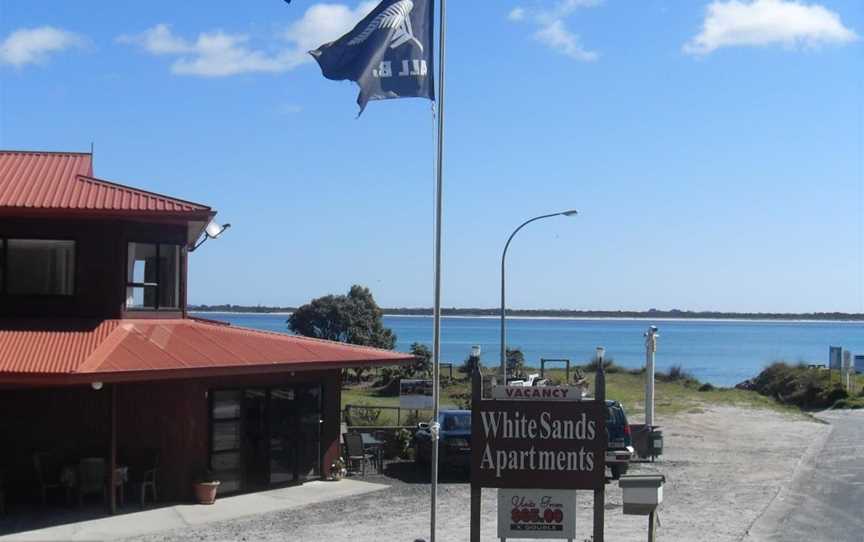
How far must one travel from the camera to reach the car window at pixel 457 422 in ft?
75.5

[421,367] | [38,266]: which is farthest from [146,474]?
[421,367]

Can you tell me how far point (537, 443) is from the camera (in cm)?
1314

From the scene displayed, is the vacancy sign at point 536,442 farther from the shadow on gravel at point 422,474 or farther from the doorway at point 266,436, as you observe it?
the shadow on gravel at point 422,474

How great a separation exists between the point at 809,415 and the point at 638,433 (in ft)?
61.8

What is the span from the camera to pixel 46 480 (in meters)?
18.3

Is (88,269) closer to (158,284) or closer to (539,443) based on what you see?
(158,284)

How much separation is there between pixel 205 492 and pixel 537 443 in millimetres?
7719

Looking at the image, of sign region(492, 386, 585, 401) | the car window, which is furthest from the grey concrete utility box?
the car window

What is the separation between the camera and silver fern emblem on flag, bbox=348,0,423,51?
13.6m

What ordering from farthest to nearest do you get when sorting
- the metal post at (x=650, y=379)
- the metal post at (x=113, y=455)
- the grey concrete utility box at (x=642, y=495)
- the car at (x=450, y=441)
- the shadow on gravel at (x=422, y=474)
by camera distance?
the metal post at (x=650, y=379) → the car at (x=450, y=441) → the shadow on gravel at (x=422, y=474) → the metal post at (x=113, y=455) → the grey concrete utility box at (x=642, y=495)

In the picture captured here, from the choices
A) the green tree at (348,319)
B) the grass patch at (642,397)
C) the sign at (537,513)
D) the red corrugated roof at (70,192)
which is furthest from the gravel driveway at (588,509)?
the green tree at (348,319)

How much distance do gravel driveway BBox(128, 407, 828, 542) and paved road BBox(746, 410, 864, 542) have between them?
Result: 326 mm

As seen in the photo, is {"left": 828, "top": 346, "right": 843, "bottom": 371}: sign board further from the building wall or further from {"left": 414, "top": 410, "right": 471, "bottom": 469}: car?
the building wall

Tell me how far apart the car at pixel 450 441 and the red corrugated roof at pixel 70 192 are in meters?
6.99
